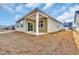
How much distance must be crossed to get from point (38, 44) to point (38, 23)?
10.9 inches

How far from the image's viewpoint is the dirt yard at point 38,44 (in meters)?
1.93

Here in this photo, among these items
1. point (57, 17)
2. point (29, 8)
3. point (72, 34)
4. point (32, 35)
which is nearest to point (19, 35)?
point (32, 35)

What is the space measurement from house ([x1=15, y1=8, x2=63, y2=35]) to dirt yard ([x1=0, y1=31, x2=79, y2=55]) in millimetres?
67

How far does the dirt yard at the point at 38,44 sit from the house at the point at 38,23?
2.6 inches

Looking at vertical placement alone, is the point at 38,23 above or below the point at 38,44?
above

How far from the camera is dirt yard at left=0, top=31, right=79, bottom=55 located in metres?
1.93

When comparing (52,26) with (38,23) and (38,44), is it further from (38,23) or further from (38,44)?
(38,44)

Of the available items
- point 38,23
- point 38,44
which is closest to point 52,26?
point 38,23

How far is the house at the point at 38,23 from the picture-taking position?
1948 millimetres

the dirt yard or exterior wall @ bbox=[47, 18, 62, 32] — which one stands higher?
exterior wall @ bbox=[47, 18, 62, 32]

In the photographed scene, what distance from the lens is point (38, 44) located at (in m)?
1.95

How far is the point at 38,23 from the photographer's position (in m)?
1.94

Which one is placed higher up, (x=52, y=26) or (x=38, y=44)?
(x=52, y=26)

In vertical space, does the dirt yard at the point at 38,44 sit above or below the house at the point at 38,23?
below
